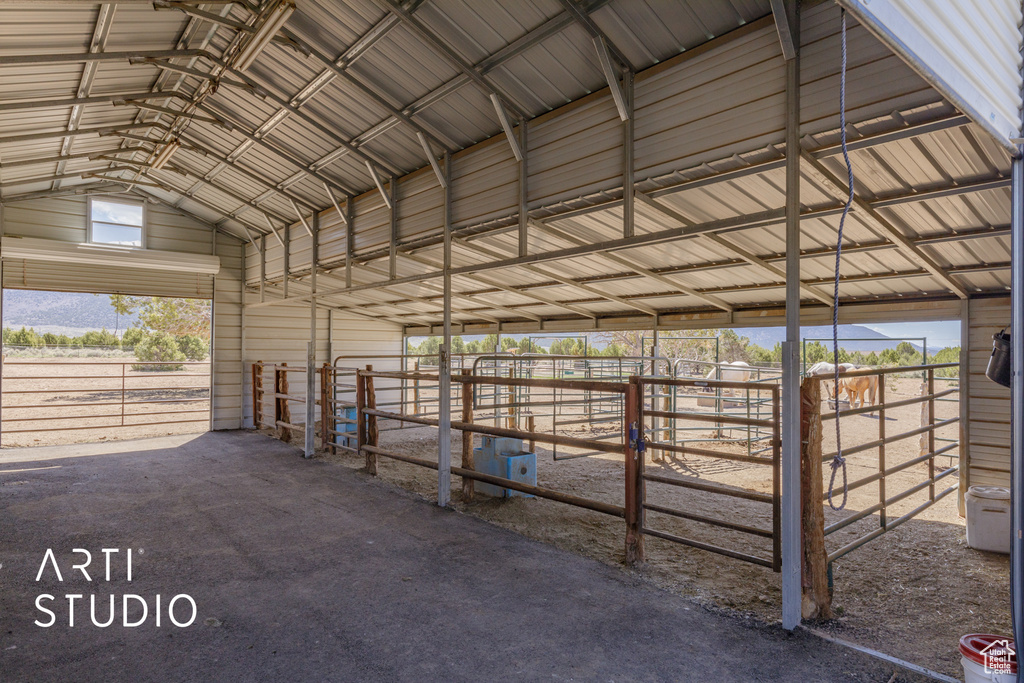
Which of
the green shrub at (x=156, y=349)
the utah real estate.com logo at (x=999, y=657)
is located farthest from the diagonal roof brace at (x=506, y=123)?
the green shrub at (x=156, y=349)

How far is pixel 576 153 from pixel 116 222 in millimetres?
9677

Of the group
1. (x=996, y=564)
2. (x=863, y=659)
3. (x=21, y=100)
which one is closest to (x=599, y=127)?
(x=863, y=659)

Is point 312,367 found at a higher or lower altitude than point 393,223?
lower

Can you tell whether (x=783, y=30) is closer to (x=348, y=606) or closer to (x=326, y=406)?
(x=348, y=606)

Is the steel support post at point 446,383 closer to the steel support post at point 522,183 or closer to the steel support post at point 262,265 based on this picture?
the steel support post at point 522,183

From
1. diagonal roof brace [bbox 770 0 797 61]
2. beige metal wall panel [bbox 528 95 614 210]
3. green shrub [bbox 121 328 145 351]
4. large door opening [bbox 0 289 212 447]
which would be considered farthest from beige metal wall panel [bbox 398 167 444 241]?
green shrub [bbox 121 328 145 351]

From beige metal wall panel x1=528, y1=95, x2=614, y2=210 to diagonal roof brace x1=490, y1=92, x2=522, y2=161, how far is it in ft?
0.43

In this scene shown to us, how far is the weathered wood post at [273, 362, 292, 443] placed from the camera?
390 inches

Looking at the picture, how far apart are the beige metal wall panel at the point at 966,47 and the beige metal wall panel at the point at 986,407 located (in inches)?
176

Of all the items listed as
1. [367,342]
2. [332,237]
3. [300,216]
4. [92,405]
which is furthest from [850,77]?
[92,405]

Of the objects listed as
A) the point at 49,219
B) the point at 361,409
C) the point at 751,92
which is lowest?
the point at 361,409

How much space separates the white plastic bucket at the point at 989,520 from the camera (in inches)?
173

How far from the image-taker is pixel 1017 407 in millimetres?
2141

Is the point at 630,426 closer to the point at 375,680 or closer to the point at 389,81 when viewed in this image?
the point at 375,680
